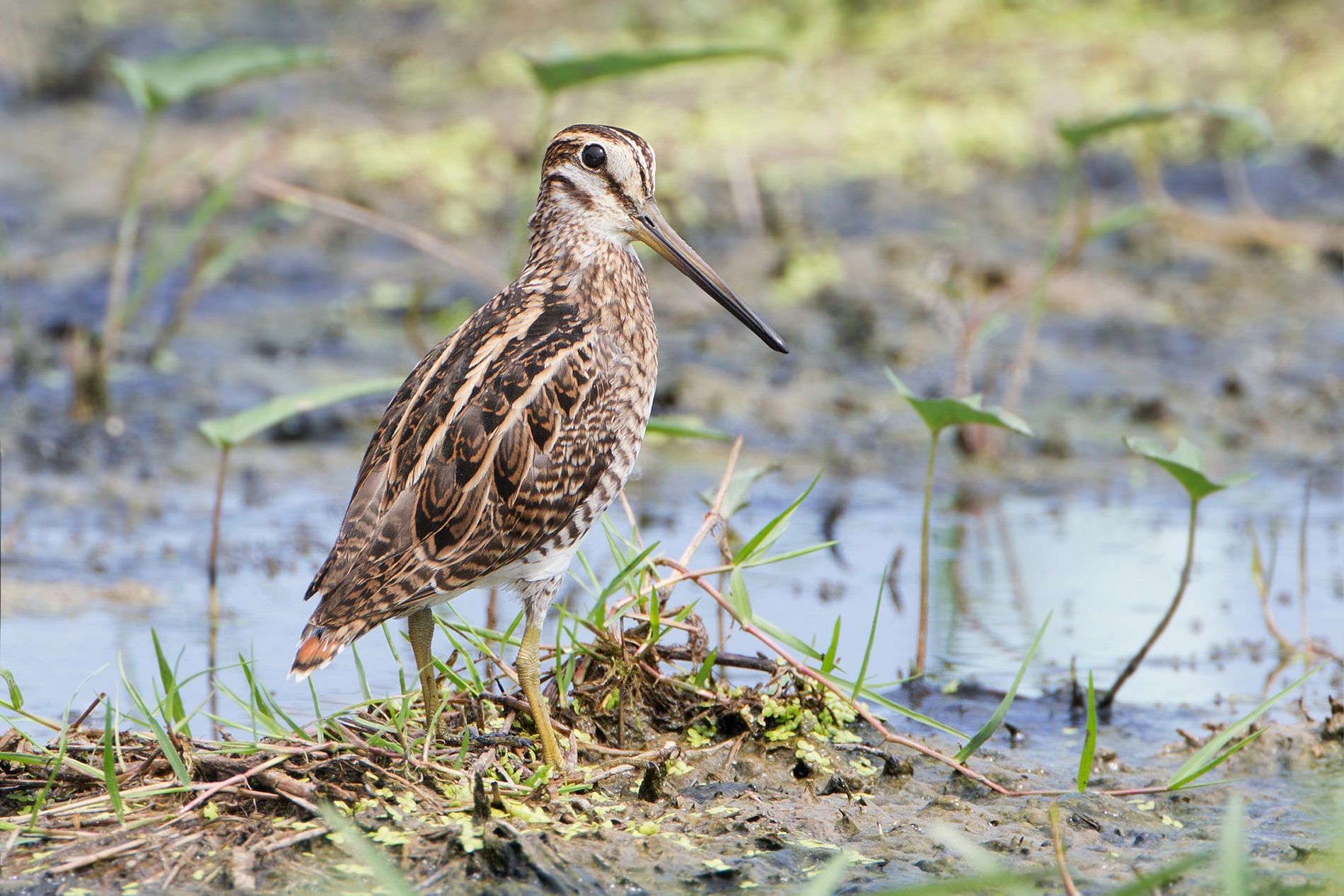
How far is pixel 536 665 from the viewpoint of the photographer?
3707mm

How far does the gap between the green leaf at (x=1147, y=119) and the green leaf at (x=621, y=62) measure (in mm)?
1167

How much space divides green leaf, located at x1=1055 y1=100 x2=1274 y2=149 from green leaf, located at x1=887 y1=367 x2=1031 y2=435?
1627 millimetres

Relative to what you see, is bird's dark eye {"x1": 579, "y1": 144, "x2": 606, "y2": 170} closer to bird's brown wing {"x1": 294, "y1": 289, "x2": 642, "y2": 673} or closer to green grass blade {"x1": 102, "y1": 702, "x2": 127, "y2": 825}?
bird's brown wing {"x1": 294, "y1": 289, "x2": 642, "y2": 673}

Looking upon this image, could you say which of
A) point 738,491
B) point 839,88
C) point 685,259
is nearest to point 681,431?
point 738,491

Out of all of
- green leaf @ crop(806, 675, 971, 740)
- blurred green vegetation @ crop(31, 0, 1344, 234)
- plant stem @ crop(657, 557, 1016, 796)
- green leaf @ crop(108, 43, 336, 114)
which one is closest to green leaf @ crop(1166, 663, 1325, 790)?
plant stem @ crop(657, 557, 1016, 796)

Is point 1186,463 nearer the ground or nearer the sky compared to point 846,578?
nearer the sky

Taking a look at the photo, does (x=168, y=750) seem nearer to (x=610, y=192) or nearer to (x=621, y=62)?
(x=610, y=192)

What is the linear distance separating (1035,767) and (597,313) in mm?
1644

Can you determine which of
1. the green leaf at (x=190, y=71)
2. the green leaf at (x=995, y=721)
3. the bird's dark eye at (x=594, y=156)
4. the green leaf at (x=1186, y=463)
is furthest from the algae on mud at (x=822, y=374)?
the bird's dark eye at (x=594, y=156)

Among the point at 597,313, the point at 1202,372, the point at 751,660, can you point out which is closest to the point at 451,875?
the point at 751,660

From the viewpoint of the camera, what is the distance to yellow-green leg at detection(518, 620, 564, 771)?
3.56m

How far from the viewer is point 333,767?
3.45 meters

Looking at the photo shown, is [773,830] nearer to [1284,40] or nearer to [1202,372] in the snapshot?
[1202,372]

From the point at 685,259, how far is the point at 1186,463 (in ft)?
4.67
